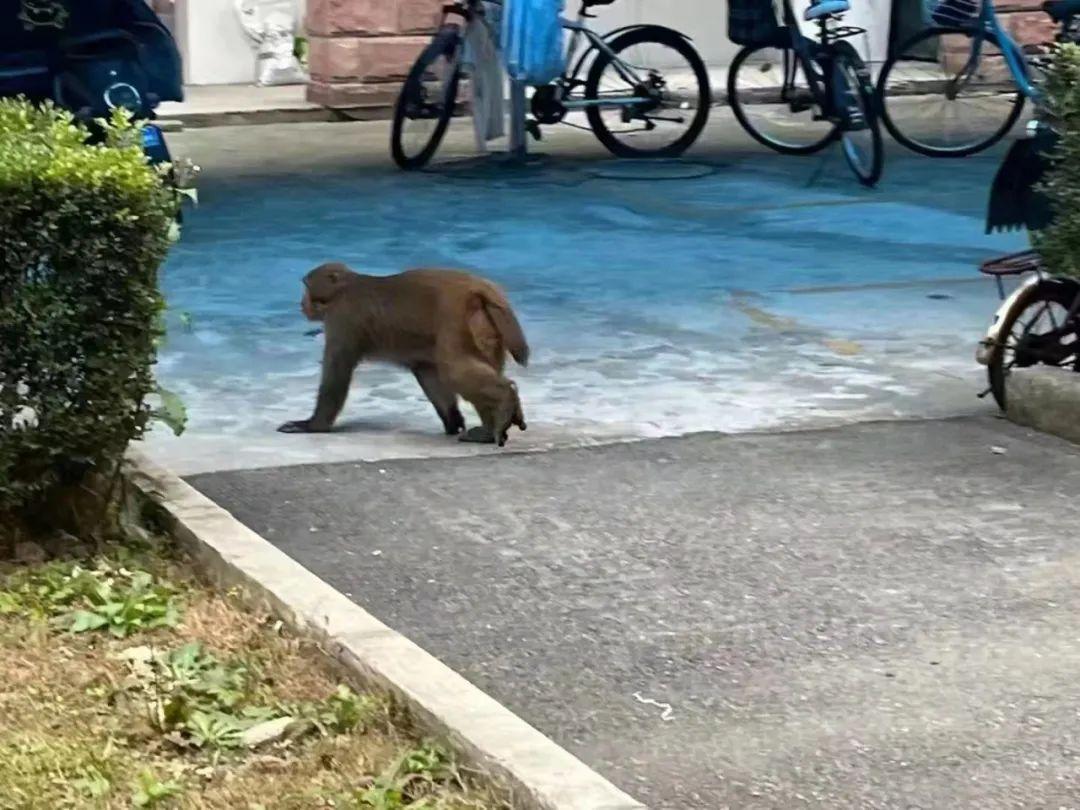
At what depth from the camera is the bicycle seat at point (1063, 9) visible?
8.63 meters

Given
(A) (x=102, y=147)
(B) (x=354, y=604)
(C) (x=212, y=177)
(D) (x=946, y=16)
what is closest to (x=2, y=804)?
(B) (x=354, y=604)

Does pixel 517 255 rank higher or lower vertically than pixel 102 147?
lower

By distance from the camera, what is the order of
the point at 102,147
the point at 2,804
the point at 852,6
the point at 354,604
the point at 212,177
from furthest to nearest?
the point at 852,6 → the point at 212,177 → the point at 102,147 → the point at 354,604 → the point at 2,804

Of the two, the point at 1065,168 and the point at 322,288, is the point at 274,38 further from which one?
the point at 1065,168

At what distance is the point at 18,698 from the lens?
14.4 feet

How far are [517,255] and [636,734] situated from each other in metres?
6.28

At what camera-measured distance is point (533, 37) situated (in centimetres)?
1245

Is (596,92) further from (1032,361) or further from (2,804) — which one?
(2,804)

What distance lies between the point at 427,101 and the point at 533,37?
3.67 feet

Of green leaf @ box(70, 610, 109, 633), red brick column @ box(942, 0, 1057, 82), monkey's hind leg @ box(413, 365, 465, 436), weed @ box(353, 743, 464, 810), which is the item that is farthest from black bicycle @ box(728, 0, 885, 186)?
weed @ box(353, 743, 464, 810)

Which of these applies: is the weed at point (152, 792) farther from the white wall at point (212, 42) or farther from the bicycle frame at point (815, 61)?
the white wall at point (212, 42)

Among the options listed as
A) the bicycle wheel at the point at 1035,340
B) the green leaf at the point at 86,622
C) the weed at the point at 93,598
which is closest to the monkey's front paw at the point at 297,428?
the weed at the point at 93,598

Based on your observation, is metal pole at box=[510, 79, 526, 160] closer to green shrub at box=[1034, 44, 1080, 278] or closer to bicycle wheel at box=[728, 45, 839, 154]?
bicycle wheel at box=[728, 45, 839, 154]

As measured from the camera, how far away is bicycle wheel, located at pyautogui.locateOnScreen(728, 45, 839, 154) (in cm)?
1354
